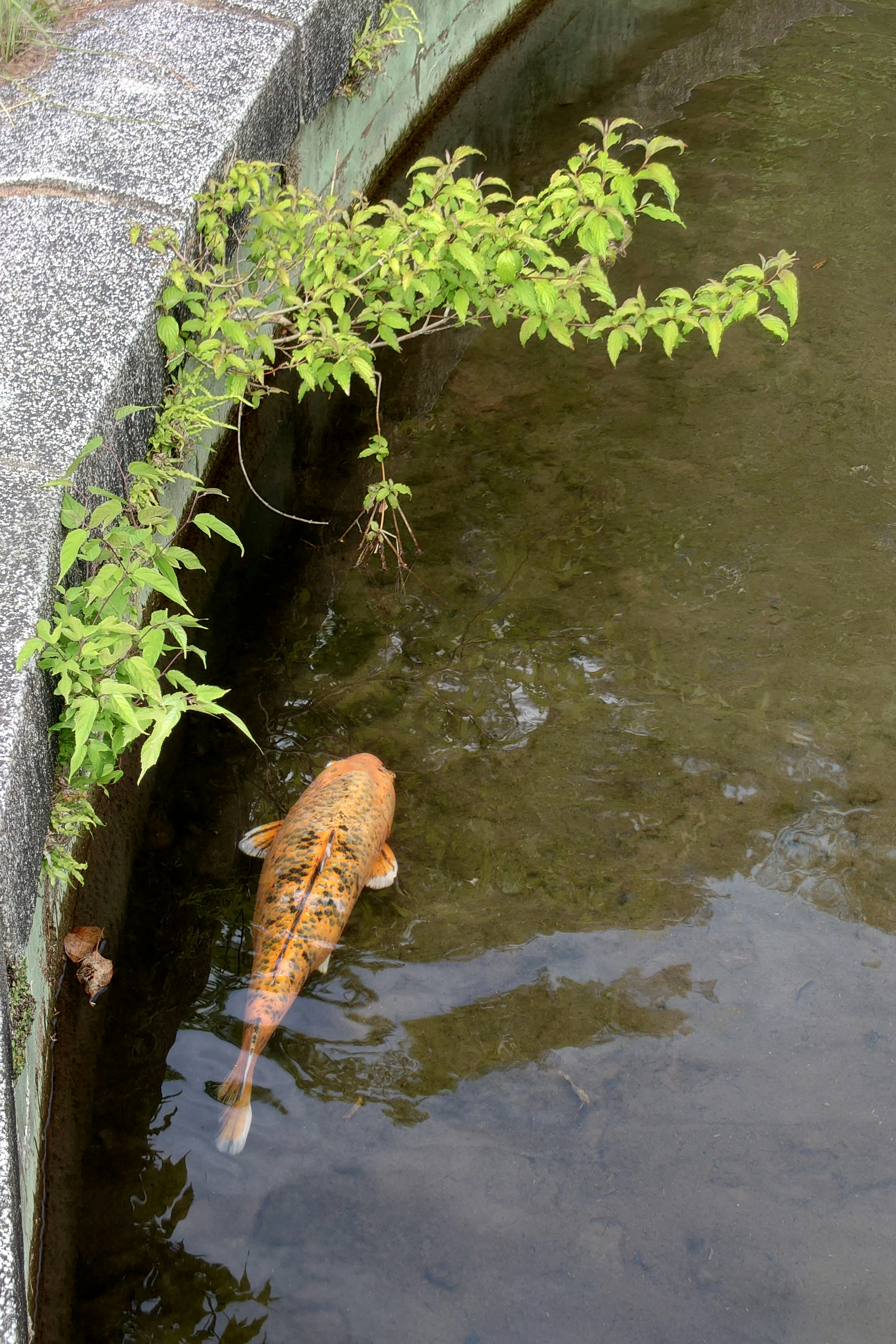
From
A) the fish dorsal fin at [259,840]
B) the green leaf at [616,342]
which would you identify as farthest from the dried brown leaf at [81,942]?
the green leaf at [616,342]

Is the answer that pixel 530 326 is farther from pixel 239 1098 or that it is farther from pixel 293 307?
pixel 239 1098

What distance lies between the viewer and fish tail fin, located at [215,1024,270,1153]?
123 inches

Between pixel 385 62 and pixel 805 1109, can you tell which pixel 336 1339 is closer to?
pixel 805 1109

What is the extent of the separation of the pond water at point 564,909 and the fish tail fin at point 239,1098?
0.04 m

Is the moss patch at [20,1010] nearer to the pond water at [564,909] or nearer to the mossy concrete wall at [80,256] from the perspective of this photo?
the mossy concrete wall at [80,256]

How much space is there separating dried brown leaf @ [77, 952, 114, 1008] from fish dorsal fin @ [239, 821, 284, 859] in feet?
1.92

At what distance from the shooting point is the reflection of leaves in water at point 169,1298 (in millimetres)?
2828

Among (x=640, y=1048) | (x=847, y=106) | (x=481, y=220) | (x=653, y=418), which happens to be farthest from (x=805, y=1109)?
(x=847, y=106)

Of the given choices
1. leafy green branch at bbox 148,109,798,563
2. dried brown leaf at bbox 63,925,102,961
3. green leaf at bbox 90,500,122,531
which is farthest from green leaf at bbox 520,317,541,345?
dried brown leaf at bbox 63,925,102,961

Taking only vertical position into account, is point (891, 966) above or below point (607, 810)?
below

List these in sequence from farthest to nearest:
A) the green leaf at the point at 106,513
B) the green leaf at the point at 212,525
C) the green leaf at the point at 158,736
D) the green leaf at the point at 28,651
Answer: the green leaf at the point at 212,525, the green leaf at the point at 106,513, the green leaf at the point at 28,651, the green leaf at the point at 158,736

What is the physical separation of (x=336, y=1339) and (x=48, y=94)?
Answer: 4.40 m

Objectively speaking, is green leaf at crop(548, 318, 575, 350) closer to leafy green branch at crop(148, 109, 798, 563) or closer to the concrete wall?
leafy green branch at crop(148, 109, 798, 563)

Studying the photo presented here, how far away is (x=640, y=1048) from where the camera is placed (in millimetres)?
3346
